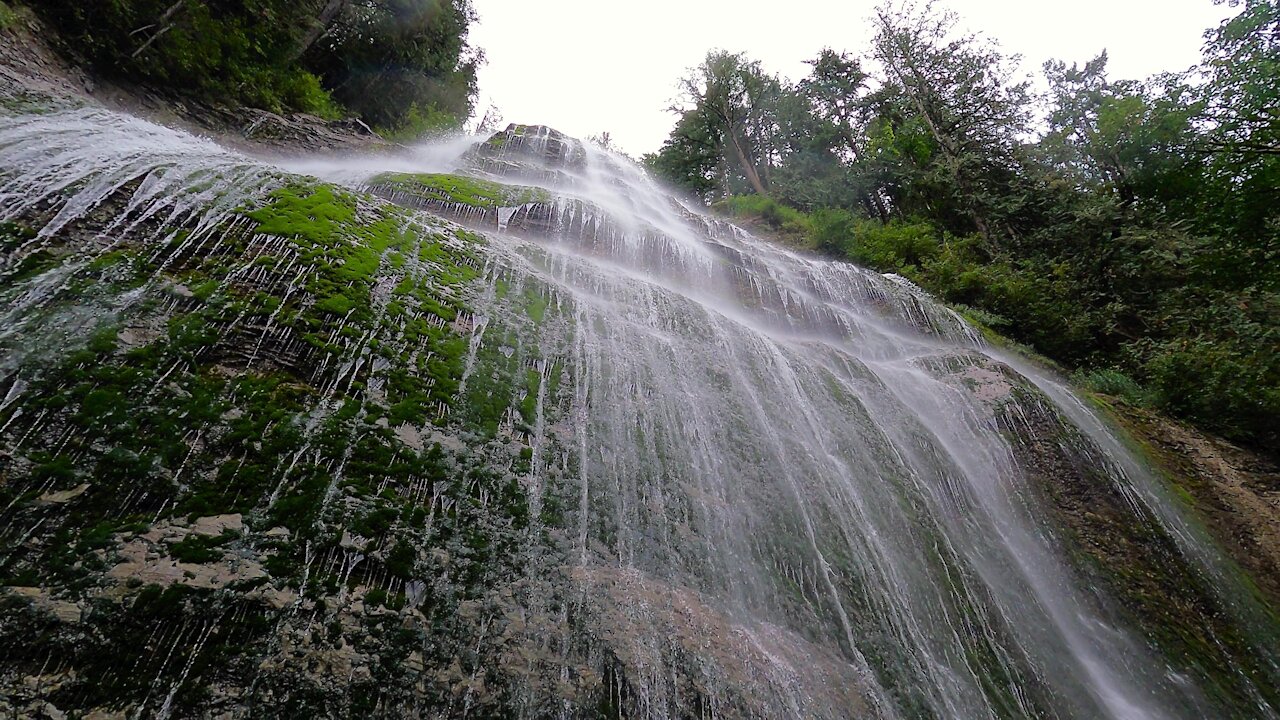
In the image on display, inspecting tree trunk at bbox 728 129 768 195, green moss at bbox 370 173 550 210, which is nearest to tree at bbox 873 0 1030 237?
tree trunk at bbox 728 129 768 195

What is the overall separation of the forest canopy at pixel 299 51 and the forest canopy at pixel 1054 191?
11.4 metres

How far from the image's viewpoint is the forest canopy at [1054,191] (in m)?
10.0

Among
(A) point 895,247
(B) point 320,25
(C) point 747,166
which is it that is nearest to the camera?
(B) point 320,25

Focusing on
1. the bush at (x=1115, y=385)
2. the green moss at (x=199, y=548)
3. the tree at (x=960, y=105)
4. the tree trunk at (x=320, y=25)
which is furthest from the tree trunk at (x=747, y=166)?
the green moss at (x=199, y=548)

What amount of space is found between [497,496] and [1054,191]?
18659 millimetres

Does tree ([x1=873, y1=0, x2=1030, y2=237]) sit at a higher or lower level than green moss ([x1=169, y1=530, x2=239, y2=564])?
higher

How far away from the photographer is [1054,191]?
635 inches

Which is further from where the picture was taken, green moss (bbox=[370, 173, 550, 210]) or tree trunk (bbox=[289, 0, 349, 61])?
A: tree trunk (bbox=[289, 0, 349, 61])

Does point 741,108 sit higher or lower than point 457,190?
higher

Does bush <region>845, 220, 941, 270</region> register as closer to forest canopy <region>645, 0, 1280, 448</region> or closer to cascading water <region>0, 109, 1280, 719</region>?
forest canopy <region>645, 0, 1280, 448</region>

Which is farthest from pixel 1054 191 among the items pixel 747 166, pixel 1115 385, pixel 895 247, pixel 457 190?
pixel 457 190

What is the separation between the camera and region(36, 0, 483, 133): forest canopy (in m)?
9.49

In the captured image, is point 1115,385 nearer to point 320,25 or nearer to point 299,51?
point 299,51

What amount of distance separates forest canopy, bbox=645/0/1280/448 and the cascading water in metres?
4.29
